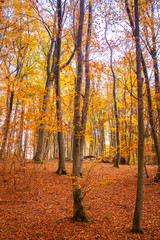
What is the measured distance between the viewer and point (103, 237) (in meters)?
3.22

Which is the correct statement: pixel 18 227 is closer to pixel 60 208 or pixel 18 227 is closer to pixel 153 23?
pixel 60 208

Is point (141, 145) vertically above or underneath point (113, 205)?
above

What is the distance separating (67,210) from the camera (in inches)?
179

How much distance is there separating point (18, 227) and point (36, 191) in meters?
2.60

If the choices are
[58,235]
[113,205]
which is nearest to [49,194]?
[113,205]

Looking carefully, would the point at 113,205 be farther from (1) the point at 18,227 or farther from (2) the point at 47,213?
(1) the point at 18,227

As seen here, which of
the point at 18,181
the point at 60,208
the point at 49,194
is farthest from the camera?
the point at 18,181

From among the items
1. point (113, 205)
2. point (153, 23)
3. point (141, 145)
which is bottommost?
point (113, 205)

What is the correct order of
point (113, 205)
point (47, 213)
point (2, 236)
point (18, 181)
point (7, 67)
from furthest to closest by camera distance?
point (7, 67), point (18, 181), point (113, 205), point (47, 213), point (2, 236)

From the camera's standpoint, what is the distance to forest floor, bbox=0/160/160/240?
3320mm

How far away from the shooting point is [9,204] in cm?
493

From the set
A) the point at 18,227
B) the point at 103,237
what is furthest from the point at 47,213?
the point at 103,237

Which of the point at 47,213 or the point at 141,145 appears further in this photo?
the point at 47,213

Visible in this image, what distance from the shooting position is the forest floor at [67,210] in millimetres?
3320
